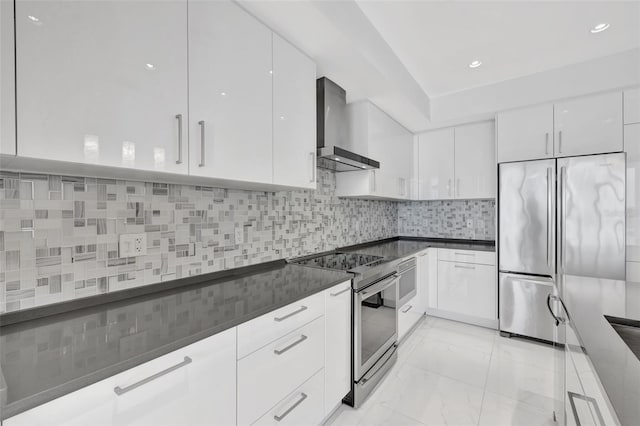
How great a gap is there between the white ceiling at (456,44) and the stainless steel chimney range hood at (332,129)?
10 centimetres

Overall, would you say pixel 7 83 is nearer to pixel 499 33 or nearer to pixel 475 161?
pixel 499 33

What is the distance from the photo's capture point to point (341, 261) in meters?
2.21

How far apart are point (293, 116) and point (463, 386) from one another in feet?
7.47

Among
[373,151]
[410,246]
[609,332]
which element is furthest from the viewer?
[410,246]

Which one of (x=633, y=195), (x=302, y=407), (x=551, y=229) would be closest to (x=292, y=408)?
(x=302, y=407)

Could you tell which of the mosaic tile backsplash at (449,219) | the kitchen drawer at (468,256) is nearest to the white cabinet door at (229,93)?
the kitchen drawer at (468,256)

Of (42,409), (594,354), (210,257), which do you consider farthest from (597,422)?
(210,257)

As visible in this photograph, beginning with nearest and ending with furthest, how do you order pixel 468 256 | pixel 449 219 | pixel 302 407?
pixel 302 407
pixel 468 256
pixel 449 219

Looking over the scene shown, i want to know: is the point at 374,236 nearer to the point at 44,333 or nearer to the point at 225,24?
the point at 225,24

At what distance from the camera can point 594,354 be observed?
82cm

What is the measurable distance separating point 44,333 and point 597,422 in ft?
5.60

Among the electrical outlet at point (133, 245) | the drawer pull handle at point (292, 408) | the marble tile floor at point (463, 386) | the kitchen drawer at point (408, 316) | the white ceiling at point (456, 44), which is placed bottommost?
the marble tile floor at point (463, 386)

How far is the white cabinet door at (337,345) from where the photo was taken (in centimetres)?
157

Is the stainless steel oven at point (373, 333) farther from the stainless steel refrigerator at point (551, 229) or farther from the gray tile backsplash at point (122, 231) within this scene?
the stainless steel refrigerator at point (551, 229)
